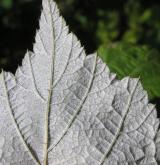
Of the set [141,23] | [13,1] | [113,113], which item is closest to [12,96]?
[113,113]

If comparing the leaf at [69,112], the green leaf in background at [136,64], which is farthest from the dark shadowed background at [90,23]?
the leaf at [69,112]

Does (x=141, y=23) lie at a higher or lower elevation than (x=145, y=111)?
higher

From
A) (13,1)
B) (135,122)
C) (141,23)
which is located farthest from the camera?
(13,1)

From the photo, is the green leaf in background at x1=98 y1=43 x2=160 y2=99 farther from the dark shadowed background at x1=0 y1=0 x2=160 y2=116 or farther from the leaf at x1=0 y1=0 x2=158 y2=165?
the dark shadowed background at x1=0 y1=0 x2=160 y2=116

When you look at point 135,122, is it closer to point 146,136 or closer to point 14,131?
point 146,136

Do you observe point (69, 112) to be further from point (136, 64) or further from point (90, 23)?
point (90, 23)

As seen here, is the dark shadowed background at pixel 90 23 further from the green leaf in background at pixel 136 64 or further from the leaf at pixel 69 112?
the leaf at pixel 69 112

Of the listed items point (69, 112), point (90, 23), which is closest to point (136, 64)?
point (69, 112)

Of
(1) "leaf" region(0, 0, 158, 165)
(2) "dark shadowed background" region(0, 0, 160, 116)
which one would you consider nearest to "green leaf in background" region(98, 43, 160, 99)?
(1) "leaf" region(0, 0, 158, 165)
